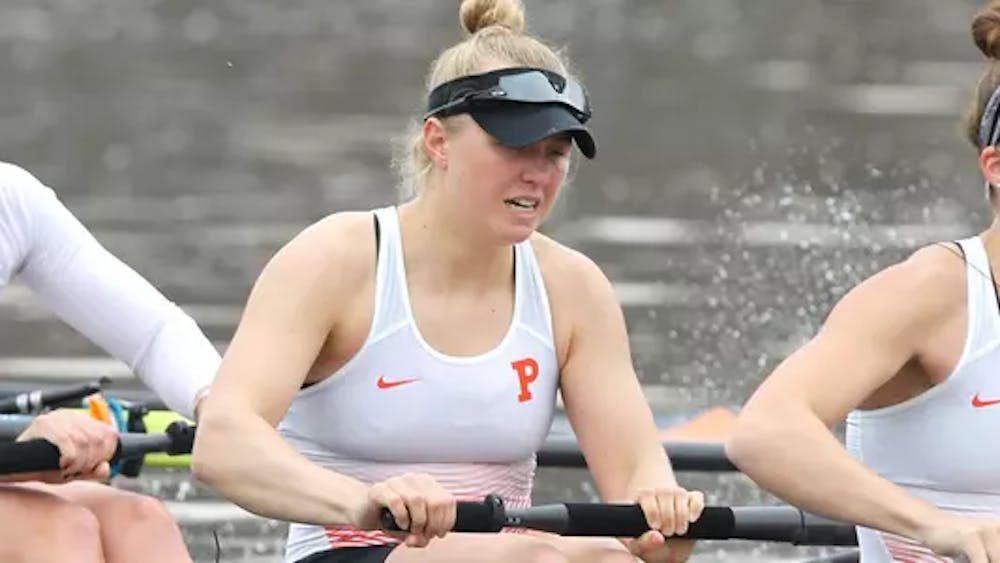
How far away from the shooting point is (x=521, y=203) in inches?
148

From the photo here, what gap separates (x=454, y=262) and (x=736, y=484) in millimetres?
3225

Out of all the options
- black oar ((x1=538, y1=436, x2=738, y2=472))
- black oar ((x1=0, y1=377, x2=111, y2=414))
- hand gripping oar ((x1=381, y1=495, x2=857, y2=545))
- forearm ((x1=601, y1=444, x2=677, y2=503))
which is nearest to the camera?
hand gripping oar ((x1=381, y1=495, x2=857, y2=545))

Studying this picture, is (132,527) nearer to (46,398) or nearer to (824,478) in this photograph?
(824,478)

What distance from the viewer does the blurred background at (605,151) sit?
8.59 meters

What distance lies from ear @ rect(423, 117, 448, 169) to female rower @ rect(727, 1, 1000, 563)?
57 centimetres

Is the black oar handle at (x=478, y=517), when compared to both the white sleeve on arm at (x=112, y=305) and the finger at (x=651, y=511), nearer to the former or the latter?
the finger at (x=651, y=511)

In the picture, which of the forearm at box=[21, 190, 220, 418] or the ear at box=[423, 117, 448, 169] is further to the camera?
the forearm at box=[21, 190, 220, 418]

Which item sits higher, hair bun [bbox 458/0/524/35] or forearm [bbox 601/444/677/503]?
hair bun [bbox 458/0/524/35]

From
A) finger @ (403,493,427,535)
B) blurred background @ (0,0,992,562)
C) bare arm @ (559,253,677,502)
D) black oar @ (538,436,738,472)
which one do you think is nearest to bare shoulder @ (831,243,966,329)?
bare arm @ (559,253,677,502)

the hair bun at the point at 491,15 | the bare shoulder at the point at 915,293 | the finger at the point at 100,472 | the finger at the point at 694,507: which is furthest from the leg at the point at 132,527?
the bare shoulder at the point at 915,293

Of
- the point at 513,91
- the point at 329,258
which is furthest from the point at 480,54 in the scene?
the point at 329,258

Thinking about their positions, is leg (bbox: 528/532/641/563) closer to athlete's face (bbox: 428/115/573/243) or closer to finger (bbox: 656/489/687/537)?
finger (bbox: 656/489/687/537)

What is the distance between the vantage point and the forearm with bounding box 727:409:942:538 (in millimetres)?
3545

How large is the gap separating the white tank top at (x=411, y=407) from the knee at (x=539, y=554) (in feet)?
0.85
